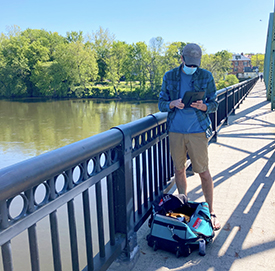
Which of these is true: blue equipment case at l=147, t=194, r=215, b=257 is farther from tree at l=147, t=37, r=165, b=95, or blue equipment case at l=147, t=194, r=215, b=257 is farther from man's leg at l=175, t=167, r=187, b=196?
tree at l=147, t=37, r=165, b=95

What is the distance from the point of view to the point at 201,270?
2465mm

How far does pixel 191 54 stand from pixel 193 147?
0.81 m

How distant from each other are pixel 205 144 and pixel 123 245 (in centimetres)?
114

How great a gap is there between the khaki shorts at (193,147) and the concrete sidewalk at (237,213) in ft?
2.25

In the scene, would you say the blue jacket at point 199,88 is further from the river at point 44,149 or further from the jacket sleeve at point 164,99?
the river at point 44,149

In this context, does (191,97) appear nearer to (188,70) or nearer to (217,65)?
(188,70)

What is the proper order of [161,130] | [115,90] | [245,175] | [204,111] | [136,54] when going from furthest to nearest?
[136,54]
[115,90]
[245,175]
[161,130]
[204,111]

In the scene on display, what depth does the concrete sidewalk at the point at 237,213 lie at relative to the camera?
256 cm

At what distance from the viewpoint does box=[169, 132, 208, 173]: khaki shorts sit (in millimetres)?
2891

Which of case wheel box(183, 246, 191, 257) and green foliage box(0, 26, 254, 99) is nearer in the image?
case wheel box(183, 246, 191, 257)

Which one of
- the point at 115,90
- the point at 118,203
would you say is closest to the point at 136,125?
the point at 118,203

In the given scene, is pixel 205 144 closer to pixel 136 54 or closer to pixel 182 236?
pixel 182 236

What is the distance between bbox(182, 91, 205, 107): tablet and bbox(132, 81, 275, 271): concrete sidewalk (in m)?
1.25

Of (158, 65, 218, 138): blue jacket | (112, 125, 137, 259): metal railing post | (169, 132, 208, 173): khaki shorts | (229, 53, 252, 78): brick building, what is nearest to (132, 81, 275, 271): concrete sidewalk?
(112, 125, 137, 259): metal railing post
